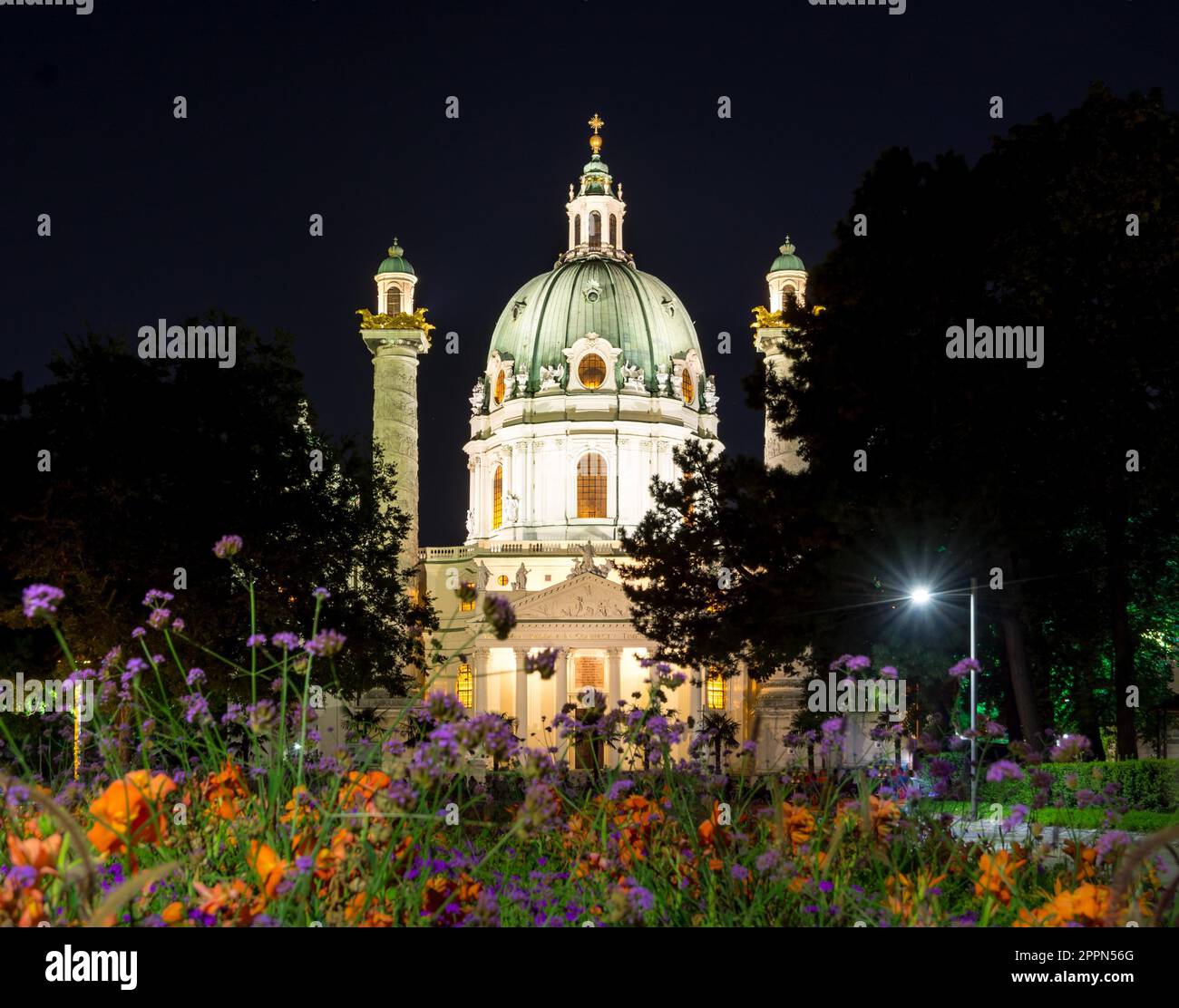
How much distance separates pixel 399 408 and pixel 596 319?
2327cm

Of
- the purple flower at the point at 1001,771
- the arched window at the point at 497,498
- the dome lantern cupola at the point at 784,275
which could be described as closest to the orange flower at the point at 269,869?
the purple flower at the point at 1001,771

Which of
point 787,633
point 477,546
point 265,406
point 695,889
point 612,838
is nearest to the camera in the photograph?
point 695,889

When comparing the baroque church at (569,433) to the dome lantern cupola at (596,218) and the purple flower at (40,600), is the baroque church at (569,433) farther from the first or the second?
the purple flower at (40,600)

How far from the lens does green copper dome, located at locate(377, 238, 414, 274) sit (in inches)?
2970

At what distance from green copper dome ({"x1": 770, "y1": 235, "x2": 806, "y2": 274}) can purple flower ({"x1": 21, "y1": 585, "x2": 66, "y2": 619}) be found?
7721 centimetres

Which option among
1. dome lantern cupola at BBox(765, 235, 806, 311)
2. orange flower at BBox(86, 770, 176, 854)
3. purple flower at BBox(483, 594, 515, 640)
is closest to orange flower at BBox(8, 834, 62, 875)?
orange flower at BBox(86, 770, 176, 854)

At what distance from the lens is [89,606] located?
1244 inches

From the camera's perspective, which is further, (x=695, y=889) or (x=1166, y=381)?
(x=1166, y=381)

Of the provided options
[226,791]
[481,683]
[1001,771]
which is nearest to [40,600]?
[226,791]

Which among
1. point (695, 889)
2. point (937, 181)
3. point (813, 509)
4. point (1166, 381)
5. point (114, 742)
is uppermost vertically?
point (937, 181)

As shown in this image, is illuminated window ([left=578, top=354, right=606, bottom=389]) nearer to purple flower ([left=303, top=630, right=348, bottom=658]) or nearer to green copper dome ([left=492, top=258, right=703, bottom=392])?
green copper dome ([left=492, top=258, right=703, bottom=392])

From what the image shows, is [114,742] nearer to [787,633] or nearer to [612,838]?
[612,838]

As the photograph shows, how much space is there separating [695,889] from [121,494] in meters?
28.0
